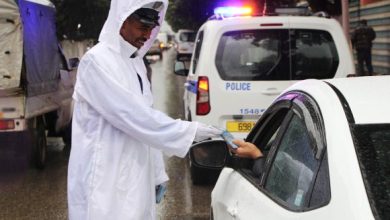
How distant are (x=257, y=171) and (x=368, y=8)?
18780 mm

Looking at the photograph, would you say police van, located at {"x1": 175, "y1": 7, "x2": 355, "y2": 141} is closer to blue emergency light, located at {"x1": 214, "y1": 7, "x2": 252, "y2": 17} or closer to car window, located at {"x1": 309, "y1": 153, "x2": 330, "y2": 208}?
blue emergency light, located at {"x1": 214, "y1": 7, "x2": 252, "y2": 17}

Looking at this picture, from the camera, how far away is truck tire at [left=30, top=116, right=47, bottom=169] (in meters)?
8.58

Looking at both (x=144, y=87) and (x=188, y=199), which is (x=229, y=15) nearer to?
(x=188, y=199)

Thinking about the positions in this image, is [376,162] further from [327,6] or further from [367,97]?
[327,6]

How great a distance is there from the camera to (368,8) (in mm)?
20719

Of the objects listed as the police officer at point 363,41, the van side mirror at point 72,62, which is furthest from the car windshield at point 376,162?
the police officer at point 363,41

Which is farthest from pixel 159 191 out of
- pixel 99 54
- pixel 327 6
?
pixel 327 6

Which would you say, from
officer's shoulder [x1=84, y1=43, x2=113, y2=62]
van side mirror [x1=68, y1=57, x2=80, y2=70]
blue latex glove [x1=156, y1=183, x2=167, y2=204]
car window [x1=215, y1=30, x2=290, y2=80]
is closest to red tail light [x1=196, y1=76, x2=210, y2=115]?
car window [x1=215, y1=30, x2=290, y2=80]

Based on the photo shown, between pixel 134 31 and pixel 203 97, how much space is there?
3.84 metres

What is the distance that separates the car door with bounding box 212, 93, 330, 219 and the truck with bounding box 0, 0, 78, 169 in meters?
5.34

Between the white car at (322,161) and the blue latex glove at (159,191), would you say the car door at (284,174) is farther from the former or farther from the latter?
the blue latex glove at (159,191)

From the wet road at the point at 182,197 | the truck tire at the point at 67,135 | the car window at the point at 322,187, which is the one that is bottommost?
the truck tire at the point at 67,135

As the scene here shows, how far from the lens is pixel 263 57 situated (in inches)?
274

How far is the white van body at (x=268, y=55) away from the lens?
6849 millimetres
